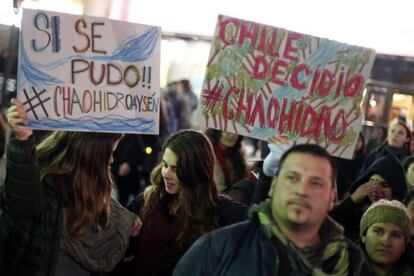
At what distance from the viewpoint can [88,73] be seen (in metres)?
3.83

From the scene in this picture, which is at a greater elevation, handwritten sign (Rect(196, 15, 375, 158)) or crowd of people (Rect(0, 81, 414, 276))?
handwritten sign (Rect(196, 15, 375, 158))

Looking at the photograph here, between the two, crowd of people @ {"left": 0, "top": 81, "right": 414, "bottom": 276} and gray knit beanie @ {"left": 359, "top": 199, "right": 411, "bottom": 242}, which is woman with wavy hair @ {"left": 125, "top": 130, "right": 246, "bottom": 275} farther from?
gray knit beanie @ {"left": 359, "top": 199, "right": 411, "bottom": 242}

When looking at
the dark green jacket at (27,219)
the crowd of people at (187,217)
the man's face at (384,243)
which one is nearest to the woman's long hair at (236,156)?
the crowd of people at (187,217)

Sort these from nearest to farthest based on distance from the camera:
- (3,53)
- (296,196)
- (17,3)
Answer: (296,196)
(17,3)
(3,53)

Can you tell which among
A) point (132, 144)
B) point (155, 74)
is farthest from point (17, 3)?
point (132, 144)

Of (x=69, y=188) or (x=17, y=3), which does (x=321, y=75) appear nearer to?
(x=69, y=188)

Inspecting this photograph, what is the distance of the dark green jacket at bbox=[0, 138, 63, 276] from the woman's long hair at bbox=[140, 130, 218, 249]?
0.82m

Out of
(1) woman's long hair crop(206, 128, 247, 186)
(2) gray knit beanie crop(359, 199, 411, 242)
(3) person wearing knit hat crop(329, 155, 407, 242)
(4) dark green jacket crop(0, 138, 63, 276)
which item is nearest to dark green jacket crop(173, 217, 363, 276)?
(4) dark green jacket crop(0, 138, 63, 276)

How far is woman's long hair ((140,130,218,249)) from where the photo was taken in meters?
4.04

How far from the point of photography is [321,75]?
4.07 m

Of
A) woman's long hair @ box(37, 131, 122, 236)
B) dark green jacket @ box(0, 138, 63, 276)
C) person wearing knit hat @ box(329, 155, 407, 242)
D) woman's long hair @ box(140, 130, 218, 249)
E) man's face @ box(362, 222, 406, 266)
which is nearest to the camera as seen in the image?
dark green jacket @ box(0, 138, 63, 276)

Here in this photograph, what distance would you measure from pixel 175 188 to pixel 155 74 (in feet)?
2.08

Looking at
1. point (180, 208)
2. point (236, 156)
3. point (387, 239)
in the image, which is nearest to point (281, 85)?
point (180, 208)

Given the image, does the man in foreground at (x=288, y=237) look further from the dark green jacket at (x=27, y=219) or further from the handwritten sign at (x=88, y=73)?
the handwritten sign at (x=88, y=73)
